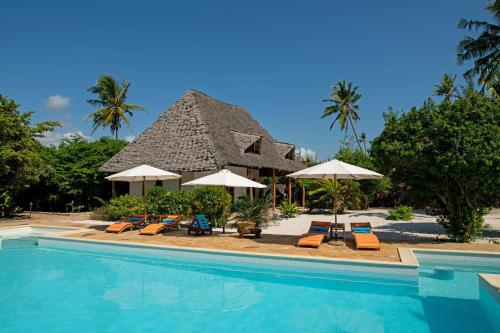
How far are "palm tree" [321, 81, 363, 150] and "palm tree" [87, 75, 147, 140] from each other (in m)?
22.1

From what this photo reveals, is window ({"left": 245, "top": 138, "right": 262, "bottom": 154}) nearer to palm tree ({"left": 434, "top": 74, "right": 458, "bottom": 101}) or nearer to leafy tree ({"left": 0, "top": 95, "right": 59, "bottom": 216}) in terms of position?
leafy tree ({"left": 0, "top": 95, "right": 59, "bottom": 216})

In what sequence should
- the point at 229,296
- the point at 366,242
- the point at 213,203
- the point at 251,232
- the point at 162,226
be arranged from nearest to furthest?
the point at 229,296 < the point at 366,242 < the point at 251,232 < the point at 162,226 < the point at 213,203

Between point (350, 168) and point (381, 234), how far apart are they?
3.49 metres

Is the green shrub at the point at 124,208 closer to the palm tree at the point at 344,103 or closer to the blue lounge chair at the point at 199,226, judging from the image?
the blue lounge chair at the point at 199,226

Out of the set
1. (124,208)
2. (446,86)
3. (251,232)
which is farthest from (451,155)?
(446,86)

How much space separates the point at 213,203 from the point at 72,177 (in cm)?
1227

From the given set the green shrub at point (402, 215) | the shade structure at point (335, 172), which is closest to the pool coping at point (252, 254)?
the shade structure at point (335, 172)

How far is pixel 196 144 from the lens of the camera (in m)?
18.4

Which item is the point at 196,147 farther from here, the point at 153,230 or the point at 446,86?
the point at 446,86

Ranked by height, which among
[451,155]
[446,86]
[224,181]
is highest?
[446,86]

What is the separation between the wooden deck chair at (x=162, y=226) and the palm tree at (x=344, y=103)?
3271 centimetres

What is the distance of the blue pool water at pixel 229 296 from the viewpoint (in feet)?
18.1

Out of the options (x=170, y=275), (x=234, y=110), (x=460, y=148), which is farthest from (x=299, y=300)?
(x=234, y=110)

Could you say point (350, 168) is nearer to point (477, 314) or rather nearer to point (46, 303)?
point (477, 314)
